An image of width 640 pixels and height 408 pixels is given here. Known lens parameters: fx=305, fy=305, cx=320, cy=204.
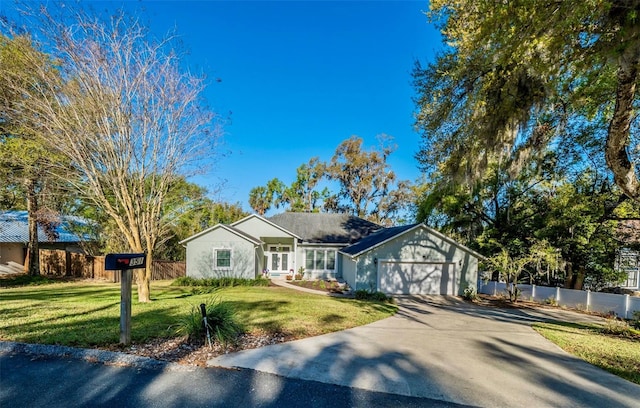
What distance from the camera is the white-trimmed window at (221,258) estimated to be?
17844mm

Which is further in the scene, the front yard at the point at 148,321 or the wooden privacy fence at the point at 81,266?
the wooden privacy fence at the point at 81,266

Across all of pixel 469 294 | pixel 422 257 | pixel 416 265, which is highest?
pixel 422 257

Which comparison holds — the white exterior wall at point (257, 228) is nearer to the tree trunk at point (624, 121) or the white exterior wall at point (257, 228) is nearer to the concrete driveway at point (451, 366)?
the concrete driveway at point (451, 366)

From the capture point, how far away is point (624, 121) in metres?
5.54

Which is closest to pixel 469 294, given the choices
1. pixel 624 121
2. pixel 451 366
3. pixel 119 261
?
pixel 624 121

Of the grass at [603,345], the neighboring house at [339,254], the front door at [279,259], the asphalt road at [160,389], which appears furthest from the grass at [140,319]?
the front door at [279,259]

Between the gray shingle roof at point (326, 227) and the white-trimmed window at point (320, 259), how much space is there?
2.37 ft

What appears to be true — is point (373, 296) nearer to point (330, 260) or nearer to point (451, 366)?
point (330, 260)

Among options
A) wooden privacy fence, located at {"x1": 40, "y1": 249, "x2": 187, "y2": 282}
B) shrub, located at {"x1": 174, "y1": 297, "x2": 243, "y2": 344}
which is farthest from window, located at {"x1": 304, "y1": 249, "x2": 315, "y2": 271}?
shrub, located at {"x1": 174, "y1": 297, "x2": 243, "y2": 344}

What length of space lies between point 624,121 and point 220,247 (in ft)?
56.8

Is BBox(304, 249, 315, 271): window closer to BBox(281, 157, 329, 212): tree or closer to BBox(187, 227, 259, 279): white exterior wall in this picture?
BBox(187, 227, 259, 279): white exterior wall

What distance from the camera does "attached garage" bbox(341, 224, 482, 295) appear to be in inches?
603

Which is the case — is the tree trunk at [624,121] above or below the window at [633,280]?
above

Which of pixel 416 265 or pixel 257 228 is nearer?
pixel 416 265
